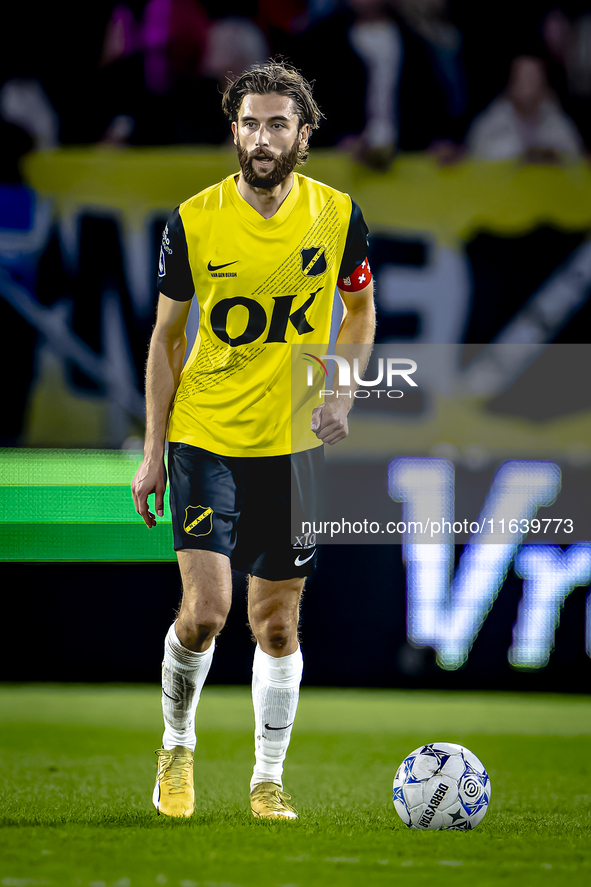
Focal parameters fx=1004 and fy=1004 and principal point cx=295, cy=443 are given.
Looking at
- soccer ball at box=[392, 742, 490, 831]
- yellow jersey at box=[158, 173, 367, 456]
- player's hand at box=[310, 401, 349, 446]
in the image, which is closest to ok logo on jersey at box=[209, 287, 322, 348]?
yellow jersey at box=[158, 173, 367, 456]

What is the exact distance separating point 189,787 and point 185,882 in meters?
0.75

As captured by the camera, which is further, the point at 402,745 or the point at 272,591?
the point at 402,745

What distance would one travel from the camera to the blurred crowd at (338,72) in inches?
200

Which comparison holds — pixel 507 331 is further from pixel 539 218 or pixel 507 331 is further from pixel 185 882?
pixel 185 882

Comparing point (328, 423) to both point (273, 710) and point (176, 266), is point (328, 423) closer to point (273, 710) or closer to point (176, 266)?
point (176, 266)

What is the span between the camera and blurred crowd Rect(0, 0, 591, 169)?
5.07 m

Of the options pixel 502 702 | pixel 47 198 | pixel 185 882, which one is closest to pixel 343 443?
pixel 502 702

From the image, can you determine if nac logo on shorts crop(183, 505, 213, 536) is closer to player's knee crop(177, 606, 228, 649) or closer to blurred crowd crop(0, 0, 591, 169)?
player's knee crop(177, 606, 228, 649)

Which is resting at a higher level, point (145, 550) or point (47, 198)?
point (47, 198)

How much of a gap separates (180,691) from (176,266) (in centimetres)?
127

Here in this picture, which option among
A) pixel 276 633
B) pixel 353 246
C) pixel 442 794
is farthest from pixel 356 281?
pixel 442 794

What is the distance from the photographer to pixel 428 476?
482 cm

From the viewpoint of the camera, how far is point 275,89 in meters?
3.02

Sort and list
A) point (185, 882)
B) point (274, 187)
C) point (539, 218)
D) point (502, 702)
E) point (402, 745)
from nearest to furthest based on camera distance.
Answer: point (185, 882)
point (274, 187)
point (402, 745)
point (502, 702)
point (539, 218)
